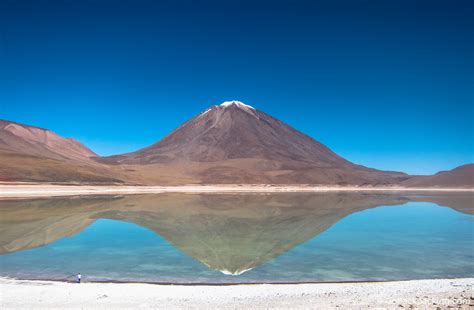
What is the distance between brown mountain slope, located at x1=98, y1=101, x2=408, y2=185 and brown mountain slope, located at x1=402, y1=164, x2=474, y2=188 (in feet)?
36.6

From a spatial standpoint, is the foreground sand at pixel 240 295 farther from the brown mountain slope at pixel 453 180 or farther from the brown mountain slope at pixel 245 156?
the brown mountain slope at pixel 453 180

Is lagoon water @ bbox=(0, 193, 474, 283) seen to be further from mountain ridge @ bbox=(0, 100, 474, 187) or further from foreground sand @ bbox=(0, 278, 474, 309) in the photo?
mountain ridge @ bbox=(0, 100, 474, 187)

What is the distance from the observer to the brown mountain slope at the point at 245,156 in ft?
410

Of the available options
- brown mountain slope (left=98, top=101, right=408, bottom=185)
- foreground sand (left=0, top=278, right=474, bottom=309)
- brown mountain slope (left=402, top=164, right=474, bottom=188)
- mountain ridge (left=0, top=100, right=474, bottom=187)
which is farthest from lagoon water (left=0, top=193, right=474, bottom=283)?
brown mountain slope (left=402, top=164, right=474, bottom=188)

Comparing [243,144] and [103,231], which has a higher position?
[243,144]

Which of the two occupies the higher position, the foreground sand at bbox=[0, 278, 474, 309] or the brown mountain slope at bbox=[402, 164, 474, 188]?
the brown mountain slope at bbox=[402, 164, 474, 188]

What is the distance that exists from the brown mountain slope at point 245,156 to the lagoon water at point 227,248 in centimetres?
8331

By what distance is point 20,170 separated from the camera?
248ft

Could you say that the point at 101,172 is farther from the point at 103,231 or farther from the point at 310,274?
the point at 310,274

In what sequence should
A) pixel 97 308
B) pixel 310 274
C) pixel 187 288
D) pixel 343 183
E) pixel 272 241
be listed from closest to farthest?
pixel 97 308 → pixel 187 288 → pixel 310 274 → pixel 272 241 → pixel 343 183

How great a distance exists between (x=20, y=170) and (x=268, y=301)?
78032 mm

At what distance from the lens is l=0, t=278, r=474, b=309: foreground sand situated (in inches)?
359

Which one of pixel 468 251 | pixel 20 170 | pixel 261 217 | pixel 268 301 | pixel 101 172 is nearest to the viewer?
pixel 268 301

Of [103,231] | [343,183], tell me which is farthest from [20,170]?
[343,183]
